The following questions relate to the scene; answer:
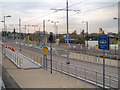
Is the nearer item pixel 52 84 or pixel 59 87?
pixel 59 87

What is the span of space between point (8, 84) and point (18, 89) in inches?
52.8

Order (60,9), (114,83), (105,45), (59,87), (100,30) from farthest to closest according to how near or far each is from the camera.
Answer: (100,30)
(60,9)
(59,87)
(114,83)
(105,45)

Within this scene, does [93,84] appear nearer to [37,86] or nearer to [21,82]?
[37,86]

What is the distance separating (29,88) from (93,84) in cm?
406

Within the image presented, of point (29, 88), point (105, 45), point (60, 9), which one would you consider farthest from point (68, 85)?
point (60, 9)

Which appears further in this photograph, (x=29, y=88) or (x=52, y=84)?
(x=52, y=84)

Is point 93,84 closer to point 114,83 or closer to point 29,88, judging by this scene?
point 114,83

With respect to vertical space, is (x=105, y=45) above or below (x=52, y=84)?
above

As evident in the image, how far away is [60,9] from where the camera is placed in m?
20.1

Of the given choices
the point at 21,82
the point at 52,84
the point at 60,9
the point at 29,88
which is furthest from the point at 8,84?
the point at 60,9

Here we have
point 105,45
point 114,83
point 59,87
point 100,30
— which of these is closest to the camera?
point 105,45

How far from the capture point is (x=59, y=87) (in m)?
9.30

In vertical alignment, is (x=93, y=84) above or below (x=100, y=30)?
below

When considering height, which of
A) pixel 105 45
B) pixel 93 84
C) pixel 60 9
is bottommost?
pixel 93 84
